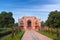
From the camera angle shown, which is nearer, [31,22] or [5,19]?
[5,19]

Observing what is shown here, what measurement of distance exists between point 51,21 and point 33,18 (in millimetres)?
32861

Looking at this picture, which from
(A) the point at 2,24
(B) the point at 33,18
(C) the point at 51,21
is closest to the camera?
(C) the point at 51,21

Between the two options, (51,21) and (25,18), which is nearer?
(51,21)

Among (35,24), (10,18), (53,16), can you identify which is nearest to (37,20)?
(35,24)

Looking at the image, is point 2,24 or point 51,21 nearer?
point 51,21

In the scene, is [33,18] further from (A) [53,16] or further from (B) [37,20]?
(A) [53,16]

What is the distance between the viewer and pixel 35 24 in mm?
92625

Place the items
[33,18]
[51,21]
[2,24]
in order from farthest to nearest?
[33,18]
[2,24]
[51,21]

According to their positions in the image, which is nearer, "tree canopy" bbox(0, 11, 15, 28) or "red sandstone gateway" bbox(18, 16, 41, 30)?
"tree canopy" bbox(0, 11, 15, 28)

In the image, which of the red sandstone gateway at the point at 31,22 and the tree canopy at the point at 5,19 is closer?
the tree canopy at the point at 5,19

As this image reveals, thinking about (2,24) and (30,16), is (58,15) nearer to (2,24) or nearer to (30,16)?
(2,24)

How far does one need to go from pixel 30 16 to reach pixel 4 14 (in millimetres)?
16521

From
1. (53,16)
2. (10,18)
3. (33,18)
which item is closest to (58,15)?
(53,16)

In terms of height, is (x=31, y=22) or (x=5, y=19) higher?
(x=5, y=19)
